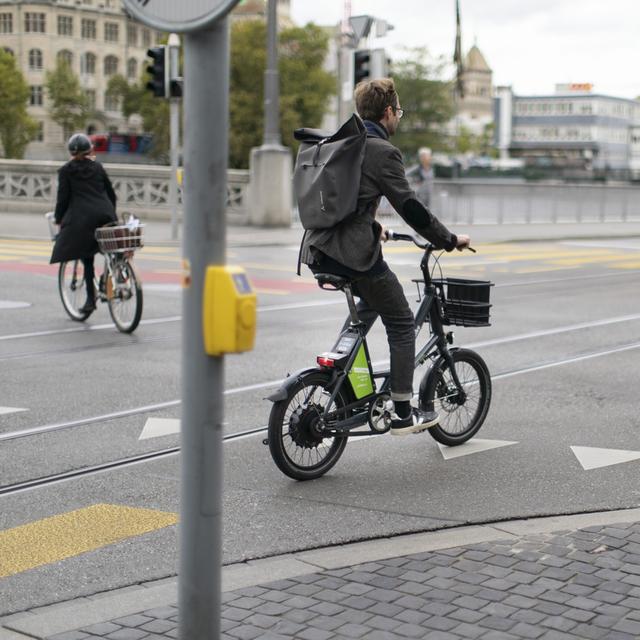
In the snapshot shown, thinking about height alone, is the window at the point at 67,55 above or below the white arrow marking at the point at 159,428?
above

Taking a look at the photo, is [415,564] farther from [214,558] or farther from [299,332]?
[299,332]

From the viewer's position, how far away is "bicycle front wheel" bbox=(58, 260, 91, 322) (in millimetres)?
11617

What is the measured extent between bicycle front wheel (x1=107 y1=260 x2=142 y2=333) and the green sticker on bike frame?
5090 mm

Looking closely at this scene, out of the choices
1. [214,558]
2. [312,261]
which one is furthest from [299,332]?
[214,558]

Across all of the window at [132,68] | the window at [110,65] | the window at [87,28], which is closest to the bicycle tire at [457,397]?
the window at [87,28]

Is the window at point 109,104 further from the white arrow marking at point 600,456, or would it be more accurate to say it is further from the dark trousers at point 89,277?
the white arrow marking at point 600,456

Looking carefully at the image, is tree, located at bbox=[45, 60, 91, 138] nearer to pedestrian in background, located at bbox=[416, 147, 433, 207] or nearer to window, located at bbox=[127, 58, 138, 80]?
window, located at bbox=[127, 58, 138, 80]

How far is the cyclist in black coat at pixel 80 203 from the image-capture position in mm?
11211

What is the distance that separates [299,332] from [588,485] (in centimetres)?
551

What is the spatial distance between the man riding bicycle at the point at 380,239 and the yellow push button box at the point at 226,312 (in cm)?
252

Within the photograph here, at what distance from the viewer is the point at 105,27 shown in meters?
120

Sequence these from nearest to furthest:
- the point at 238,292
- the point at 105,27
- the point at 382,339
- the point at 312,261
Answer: the point at 238,292 → the point at 312,261 → the point at 382,339 → the point at 105,27

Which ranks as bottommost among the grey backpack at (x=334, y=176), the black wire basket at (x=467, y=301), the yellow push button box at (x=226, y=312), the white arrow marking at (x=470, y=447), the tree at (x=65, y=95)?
the white arrow marking at (x=470, y=447)

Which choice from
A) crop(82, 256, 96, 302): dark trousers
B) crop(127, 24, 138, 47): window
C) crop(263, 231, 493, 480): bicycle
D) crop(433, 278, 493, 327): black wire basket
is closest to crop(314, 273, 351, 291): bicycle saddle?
crop(263, 231, 493, 480): bicycle
